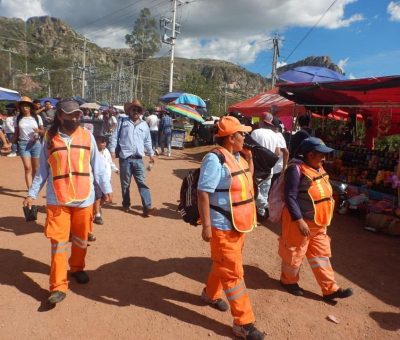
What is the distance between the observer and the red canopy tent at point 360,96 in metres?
6.02

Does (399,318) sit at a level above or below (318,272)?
below

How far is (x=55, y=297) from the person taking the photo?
3246 mm

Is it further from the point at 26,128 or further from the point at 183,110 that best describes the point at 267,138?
the point at 183,110

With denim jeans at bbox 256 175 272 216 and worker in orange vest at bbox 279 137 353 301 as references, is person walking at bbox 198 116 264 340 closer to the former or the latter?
worker in orange vest at bbox 279 137 353 301

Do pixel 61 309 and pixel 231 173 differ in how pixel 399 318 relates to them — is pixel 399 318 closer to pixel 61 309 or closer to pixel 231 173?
pixel 231 173

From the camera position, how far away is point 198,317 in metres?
3.28

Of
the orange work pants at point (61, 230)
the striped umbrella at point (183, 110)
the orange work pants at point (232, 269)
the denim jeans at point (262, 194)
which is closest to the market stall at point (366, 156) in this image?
the denim jeans at point (262, 194)

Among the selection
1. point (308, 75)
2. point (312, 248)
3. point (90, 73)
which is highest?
point (90, 73)

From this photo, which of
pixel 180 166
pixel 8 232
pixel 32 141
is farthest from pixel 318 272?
pixel 180 166

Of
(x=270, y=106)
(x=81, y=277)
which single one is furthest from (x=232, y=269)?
(x=270, y=106)

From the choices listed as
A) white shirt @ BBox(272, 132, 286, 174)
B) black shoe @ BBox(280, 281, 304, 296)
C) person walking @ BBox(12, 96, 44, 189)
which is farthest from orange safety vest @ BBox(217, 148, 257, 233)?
person walking @ BBox(12, 96, 44, 189)

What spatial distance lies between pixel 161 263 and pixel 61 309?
1.38 metres

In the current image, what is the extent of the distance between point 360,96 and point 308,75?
1.36m

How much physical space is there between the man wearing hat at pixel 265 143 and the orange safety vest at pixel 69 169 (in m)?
3.12
